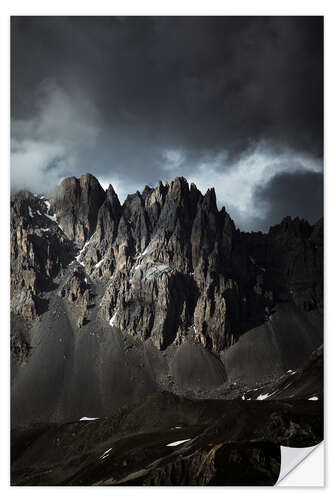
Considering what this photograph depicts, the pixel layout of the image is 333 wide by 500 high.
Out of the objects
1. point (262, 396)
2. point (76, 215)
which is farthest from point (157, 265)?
point (262, 396)

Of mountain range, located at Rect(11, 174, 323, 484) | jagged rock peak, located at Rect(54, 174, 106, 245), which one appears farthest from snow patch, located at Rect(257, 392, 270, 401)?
jagged rock peak, located at Rect(54, 174, 106, 245)

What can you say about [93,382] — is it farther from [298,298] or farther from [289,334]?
[298,298]

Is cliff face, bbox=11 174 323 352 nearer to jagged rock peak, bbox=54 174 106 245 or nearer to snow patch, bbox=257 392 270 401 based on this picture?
jagged rock peak, bbox=54 174 106 245

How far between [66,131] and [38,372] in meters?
63.1

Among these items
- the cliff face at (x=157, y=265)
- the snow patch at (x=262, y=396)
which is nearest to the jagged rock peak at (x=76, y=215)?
the cliff face at (x=157, y=265)

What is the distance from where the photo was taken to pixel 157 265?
111m

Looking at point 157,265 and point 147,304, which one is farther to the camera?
point 157,265

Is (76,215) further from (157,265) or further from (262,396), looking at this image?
(262,396)

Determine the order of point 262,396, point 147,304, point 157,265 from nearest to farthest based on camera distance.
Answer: point 262,396 → point 147,304 → point 157,265

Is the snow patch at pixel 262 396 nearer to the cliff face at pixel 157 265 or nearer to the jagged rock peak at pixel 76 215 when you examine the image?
the cliff face at pixel 157 265

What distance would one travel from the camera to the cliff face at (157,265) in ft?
341

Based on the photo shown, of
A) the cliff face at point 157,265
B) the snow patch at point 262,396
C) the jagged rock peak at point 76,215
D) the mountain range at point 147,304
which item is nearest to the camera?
the snow patch at point 262,396

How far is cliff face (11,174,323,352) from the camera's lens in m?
104

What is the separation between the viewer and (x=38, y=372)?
8175 cm
